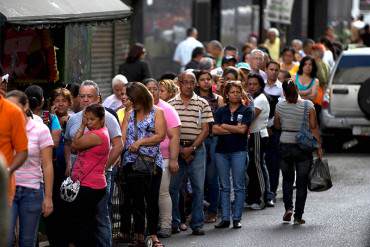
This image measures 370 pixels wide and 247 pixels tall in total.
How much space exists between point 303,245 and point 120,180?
184 centimetres

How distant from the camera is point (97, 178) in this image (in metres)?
10.6

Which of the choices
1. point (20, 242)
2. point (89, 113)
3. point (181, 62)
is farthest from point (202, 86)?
point (181, 62)

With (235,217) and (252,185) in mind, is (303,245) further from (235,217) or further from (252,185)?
(252,185)

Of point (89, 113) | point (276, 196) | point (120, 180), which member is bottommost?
point (276, 196)

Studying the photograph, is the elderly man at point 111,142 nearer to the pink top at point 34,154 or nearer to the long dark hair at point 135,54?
the pink top at point 34,154

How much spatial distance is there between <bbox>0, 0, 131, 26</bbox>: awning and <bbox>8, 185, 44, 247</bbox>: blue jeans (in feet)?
9.82

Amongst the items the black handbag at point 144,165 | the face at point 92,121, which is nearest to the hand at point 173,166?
the black handbag at point 144,165

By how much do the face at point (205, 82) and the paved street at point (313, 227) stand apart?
149 cm

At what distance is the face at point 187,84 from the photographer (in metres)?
13.2

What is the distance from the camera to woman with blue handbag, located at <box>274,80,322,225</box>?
14008mm

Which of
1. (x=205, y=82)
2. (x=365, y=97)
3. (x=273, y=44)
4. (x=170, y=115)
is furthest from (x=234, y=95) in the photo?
(x=273, y=44)

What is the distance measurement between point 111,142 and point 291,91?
3.42m

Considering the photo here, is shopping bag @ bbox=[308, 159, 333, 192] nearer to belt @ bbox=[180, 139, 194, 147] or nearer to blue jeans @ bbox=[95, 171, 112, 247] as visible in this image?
belt @ bbox=[180, 139, 194, 147]

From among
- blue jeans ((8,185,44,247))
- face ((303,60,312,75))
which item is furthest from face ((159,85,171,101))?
face ((303,60,312,75))
